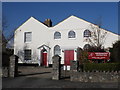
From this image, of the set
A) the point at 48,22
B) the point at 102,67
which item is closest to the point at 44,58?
the point at 48,22

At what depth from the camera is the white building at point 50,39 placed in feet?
80.8

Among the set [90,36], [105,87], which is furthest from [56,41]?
[105,87]

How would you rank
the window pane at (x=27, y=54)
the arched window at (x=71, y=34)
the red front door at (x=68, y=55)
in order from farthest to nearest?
the window pane at (x=27, y=54) < the arched window at (x=71, y=34) < the red front door at (x=68, y=55)

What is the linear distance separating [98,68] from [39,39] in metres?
14.9

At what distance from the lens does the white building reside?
2464 cm

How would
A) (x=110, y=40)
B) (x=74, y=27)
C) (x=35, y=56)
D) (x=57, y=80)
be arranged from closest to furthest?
(x=57, y=80), (x=110, y=40), (x=74, y=27), (x=35, y=56)

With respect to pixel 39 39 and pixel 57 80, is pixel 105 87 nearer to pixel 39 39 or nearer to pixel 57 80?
pixel 57 80

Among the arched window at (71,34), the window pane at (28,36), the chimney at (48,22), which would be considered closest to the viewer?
the arched window at (71,34)

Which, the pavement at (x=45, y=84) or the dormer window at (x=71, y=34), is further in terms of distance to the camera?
the dormer window at (x=71, y=34)

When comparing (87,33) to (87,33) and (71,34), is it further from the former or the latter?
(71,34)

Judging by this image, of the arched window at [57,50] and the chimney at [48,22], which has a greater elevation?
the chimney at [48,22]

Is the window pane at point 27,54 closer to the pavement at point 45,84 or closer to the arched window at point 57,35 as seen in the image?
the arched window at point 57,35

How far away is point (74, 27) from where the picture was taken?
2522cm

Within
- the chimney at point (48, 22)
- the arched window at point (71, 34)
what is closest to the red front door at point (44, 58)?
the arched window at point (71, 34)
